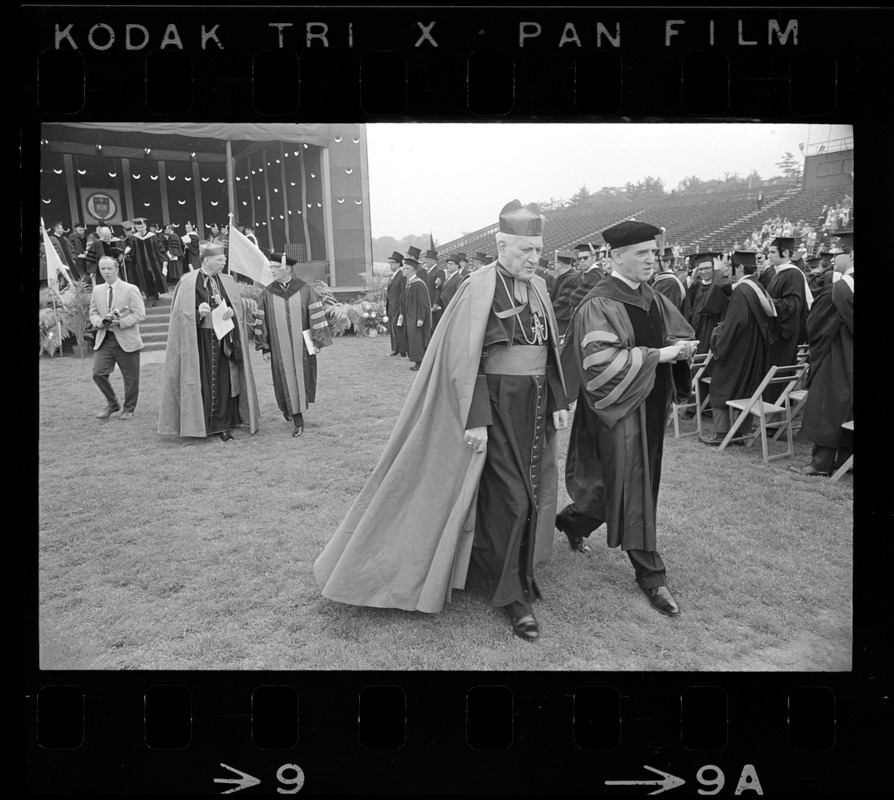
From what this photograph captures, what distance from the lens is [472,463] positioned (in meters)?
3.86

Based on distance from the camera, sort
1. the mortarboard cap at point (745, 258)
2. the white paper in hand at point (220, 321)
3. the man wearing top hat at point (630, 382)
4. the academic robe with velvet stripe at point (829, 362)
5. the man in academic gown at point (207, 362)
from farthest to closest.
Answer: the white paper in hand at point (220, 321)
the mortarboard cap at point (745, 258)
the academic robe with velvet stripe at point (829, 362)
the man in academic gown at point (207, 362)
the man wearing top hat at point (630, 382)

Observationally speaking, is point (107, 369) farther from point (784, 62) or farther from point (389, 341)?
point (784, 62)

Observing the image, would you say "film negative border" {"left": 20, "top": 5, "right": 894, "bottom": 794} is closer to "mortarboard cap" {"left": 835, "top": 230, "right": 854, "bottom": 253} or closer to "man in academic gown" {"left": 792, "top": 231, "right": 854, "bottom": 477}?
"mortarboard cap" {"left": 835, "top": 230, "right": 854, "bottom": 253}

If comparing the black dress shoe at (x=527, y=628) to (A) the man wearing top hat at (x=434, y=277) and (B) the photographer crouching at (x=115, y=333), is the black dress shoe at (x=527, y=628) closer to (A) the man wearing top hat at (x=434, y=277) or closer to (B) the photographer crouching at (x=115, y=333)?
(A) the man wearing top hat at (x=434, y=277)

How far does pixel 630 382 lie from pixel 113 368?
9.92 ft

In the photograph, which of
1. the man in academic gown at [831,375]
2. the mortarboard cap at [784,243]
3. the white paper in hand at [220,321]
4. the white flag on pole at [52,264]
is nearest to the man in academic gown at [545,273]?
the mortarboard cap at [784,243]

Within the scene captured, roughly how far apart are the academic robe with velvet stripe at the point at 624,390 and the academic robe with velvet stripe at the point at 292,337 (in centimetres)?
184

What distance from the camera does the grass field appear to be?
12.7 feet

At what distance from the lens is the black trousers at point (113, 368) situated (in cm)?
423

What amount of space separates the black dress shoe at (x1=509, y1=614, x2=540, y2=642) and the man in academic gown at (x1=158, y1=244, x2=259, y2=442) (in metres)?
2.14

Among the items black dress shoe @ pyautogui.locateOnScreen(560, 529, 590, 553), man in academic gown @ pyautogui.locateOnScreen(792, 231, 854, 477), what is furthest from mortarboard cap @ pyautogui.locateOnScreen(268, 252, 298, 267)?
man in academic gown @ pyautogui.locateOnScreen(792, 231, 854, 477)

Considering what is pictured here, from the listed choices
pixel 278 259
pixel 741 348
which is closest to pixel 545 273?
pixel 741 348
